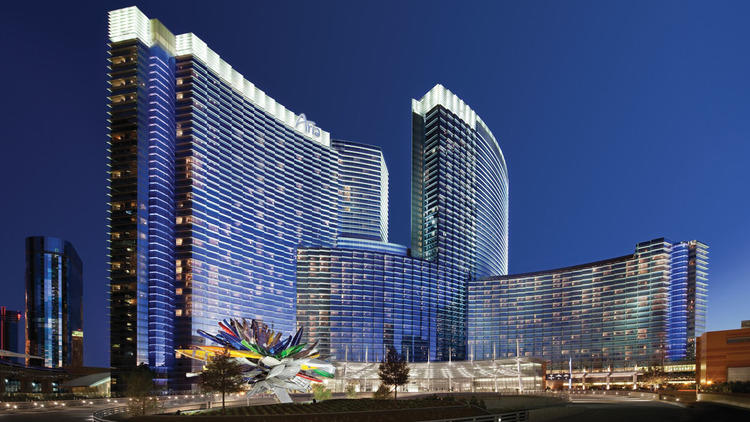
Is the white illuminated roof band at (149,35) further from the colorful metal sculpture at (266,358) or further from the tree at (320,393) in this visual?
the tree at (320,393)

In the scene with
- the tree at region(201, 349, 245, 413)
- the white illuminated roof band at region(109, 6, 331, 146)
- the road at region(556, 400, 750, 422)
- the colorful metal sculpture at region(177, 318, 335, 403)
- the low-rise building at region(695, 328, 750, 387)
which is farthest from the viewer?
the white illuminated roof band at region(109, 6, 331, 146)

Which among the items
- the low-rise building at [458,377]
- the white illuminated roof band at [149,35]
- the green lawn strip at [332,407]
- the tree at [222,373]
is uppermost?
the white illuminated roof band at [149,35]

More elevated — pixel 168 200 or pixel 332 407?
pixel 168 200

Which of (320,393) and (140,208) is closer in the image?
(320,393)

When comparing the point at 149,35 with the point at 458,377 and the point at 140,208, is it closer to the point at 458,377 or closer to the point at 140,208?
the point at 140,208

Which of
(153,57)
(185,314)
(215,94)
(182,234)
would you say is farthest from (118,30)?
(185,314)

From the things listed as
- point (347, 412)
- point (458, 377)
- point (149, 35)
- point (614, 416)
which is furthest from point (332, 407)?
point (149, 35)

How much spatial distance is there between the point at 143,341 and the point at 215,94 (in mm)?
78997

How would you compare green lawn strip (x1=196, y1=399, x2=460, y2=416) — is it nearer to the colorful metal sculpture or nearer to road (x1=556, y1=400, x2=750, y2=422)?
the colorful metal sculpture

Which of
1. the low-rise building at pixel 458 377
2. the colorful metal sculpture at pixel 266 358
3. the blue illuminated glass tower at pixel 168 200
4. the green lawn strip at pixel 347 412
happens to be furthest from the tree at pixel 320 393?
the blue illuminated glass tower at pixel 168 200

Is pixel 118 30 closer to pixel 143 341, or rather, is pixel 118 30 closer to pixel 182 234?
pixel 182 234

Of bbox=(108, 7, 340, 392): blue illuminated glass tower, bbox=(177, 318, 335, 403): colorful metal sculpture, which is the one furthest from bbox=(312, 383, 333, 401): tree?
bbox=(108, 7, 340, 392): blue illuminated glass tower

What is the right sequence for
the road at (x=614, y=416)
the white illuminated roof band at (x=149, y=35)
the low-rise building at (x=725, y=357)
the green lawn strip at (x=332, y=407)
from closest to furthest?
the green lawn strip at (x=332, y=407) → the road at (x=614, y=416) → the low-rise building at (x=725, y=357) → the white illuminated roof band at (x=149, y=35)

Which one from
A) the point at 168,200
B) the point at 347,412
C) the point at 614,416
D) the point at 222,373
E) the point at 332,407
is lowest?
the point at 614,416
